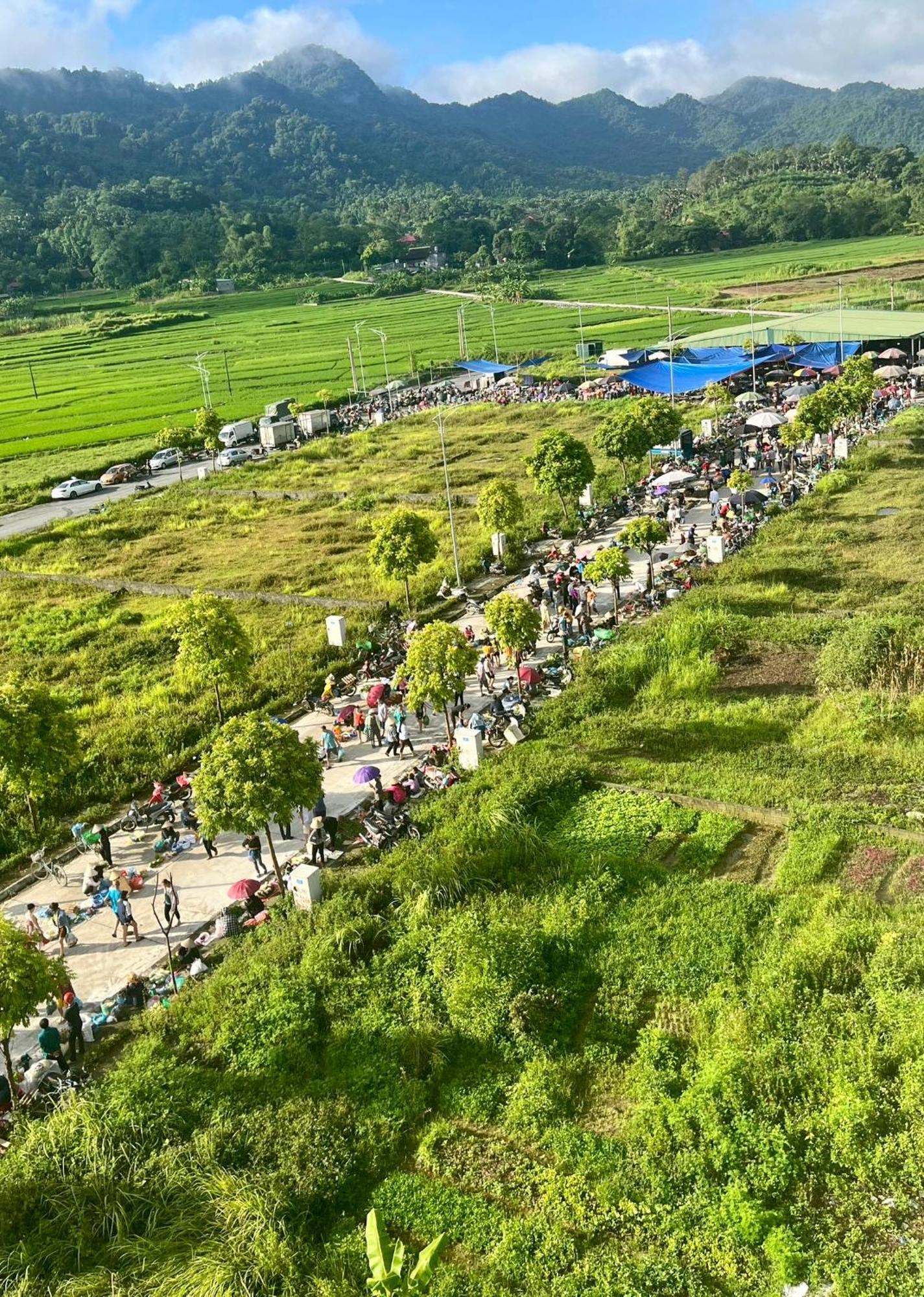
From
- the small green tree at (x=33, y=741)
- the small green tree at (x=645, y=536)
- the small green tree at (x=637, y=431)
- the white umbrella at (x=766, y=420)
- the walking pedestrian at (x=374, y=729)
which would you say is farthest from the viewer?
the white umbrella at (x=766, y=420)

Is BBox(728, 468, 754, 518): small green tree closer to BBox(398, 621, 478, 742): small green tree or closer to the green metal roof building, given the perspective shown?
BBox(398, 621, 478, 742): small green tree

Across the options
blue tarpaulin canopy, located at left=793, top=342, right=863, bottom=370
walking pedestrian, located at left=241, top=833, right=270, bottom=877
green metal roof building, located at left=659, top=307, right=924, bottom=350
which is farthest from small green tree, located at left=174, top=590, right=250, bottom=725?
green metal roof building, located at left=659, top=307, right=924, bottom=350

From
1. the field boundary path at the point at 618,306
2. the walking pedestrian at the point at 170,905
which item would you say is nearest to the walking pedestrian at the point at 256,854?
the walking pedestrian at the point at 170,905

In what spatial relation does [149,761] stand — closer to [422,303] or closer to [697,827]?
[697,827]

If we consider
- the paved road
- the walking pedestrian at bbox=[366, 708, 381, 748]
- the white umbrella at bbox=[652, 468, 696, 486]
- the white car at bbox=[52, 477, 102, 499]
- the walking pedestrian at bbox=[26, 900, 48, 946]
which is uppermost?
the white umbrella at bbox=[652, 468, 696, 486]

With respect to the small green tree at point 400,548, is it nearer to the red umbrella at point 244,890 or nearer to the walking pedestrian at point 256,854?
the walking pedestrian at point 256,854

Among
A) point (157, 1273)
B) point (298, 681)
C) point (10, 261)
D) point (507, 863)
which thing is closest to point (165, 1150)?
point (157, 1273)
